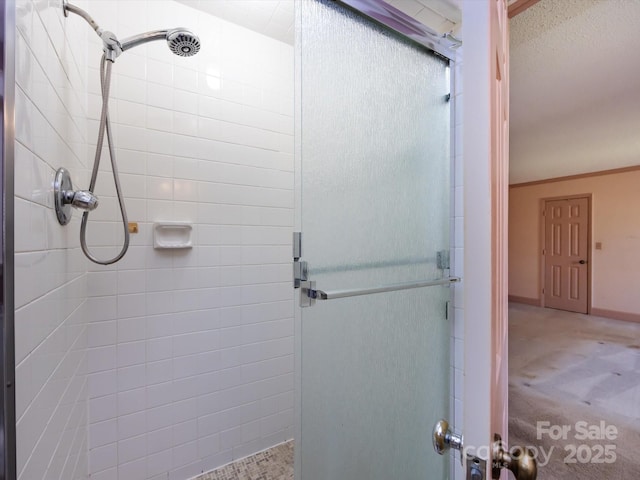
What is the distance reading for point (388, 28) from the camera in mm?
1065

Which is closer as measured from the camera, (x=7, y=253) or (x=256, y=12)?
(x=7, y=253)

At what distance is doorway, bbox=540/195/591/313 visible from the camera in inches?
200

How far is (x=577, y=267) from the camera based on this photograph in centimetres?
521

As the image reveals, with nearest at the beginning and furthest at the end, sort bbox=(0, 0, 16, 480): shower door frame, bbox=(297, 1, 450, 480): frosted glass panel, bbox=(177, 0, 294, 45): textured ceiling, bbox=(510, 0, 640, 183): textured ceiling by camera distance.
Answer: bbox=(0, 0, 16, 480): shower door frame → bbox=(297, 1, 450, 480): frosted glass panel → bbox=(177, 0, 294, 45): textured ceiling → bbox=(510, 0, 640, 183): textured ceiling

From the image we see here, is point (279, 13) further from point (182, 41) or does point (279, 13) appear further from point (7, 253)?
point (7, 253)

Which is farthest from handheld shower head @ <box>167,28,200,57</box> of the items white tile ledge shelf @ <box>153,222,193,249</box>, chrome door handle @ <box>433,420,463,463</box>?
chrome door handle @ <box>433,420,463,463</box>

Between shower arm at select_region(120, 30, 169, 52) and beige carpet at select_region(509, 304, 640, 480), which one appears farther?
beige carpet at select_region(509, 304, 640, 480)

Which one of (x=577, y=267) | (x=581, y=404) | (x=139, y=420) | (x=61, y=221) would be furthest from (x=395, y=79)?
(x=577, y=267)

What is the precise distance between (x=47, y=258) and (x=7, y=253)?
0.32m

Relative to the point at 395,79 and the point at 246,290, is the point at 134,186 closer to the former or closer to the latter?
the point at 246,290

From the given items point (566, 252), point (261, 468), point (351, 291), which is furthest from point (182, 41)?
point (566, 252)

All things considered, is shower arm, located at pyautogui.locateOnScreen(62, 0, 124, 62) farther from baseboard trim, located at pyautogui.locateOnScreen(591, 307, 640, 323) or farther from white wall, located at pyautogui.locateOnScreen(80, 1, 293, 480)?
baseboard trim, located at pyautogui.locateOnScreen(591, 307, 640, 323)

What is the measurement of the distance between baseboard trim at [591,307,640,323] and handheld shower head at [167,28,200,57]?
22.4 feet

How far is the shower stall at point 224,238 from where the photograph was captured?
2.56 feet
